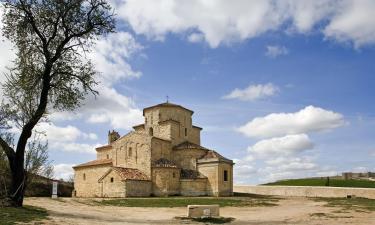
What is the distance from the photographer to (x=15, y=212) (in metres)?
18.0

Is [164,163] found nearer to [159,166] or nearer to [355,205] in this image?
[159,166]

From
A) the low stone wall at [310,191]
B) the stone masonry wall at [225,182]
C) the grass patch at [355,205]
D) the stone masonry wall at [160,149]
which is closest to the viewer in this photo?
the grass patch at [355,205]

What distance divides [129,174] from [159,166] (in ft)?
10.3

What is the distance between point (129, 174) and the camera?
4203 centimetres

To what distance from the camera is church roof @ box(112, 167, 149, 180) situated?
41150mm

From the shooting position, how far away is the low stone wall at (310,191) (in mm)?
44594

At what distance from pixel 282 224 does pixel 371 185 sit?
45.1 m

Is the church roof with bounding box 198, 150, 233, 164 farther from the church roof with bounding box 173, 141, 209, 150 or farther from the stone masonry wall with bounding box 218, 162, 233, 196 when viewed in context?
the church roof with bounding box 173, 141, 209, 150

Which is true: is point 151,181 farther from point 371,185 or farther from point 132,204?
point 371,185

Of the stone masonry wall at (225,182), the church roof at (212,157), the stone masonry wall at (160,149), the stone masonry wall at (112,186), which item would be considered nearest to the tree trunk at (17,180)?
the stone masonry wall at (112,186)

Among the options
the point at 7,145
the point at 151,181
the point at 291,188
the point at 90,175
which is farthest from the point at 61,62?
the point at 291,188

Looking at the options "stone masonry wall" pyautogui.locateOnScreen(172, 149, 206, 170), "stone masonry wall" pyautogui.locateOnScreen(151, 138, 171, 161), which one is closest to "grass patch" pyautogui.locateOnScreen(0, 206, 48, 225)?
"stone masonry wall" pyautogui.locateOnScreen(151, 138, 171, 161)

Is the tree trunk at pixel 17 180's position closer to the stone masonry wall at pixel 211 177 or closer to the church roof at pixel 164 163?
the church roof at pixel 164 163

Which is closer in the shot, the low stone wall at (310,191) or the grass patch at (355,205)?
the grass patch at (355,205)
